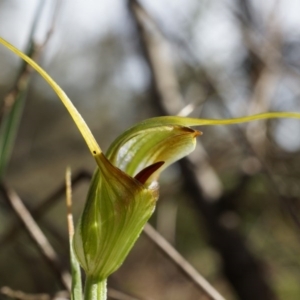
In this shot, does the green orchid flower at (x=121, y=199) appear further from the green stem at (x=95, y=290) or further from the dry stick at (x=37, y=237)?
the dry stick at (x=37, y=237)

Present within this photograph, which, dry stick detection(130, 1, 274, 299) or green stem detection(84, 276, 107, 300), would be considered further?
dry stick detection(130, 1, 274, 299)

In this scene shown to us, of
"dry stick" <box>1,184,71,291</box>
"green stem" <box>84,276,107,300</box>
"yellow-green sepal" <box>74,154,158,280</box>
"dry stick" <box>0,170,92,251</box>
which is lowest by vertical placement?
"green stem" <box>84,276,107,300</box>

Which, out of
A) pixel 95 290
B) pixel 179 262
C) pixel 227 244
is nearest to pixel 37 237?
pixel 179 262

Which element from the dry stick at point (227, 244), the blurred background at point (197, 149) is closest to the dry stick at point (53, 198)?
the blurred background at point (197, 149)

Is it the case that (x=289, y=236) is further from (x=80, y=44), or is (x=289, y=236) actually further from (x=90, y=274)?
(x=90, y=274)

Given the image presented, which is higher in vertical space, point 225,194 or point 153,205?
point 225,194

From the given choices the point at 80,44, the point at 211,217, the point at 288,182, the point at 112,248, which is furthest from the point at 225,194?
the point at 80,44

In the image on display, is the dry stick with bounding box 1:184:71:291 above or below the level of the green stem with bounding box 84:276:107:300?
above

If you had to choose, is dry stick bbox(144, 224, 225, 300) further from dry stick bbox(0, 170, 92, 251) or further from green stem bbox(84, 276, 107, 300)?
green stem bbox(84, 276, 107, 300)

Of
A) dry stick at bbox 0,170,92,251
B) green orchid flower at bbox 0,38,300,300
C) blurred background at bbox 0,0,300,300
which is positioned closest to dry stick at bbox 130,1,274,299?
blurred background at bbox 0,0,300,300
